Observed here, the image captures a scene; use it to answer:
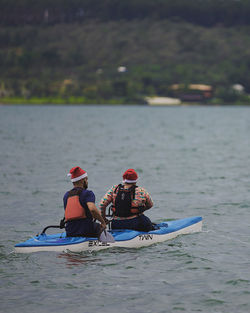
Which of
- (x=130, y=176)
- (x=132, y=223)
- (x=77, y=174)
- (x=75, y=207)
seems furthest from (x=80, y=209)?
(x=132, y=223)

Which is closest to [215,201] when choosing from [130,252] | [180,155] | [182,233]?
[182,233]

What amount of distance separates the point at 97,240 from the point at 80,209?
1.04m

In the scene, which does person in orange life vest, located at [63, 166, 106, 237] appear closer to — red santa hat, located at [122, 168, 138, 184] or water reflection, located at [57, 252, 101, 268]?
water reflection, located at [57, 252, 101, 268]

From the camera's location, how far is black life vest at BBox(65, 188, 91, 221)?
1291 cm

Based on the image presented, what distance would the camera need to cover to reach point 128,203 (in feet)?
46.0

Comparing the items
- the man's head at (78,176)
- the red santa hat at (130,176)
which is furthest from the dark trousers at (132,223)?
the man's head at (78,176)

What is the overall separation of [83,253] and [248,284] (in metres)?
3.86

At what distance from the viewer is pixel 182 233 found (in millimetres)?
15781

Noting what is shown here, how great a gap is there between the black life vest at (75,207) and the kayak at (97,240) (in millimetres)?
652

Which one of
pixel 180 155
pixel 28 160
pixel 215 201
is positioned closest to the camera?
pixel 215 201

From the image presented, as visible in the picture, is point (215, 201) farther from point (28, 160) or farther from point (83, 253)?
point (28, 160)

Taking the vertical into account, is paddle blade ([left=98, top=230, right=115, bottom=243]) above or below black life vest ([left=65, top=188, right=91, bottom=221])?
below

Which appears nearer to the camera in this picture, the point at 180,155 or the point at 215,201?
the point at 215,201

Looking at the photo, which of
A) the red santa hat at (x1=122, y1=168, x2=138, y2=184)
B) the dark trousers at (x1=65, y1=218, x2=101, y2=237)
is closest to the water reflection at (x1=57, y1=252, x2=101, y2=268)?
the dark trousers at (x1=65, y1=218, x2=101, y2=237)
